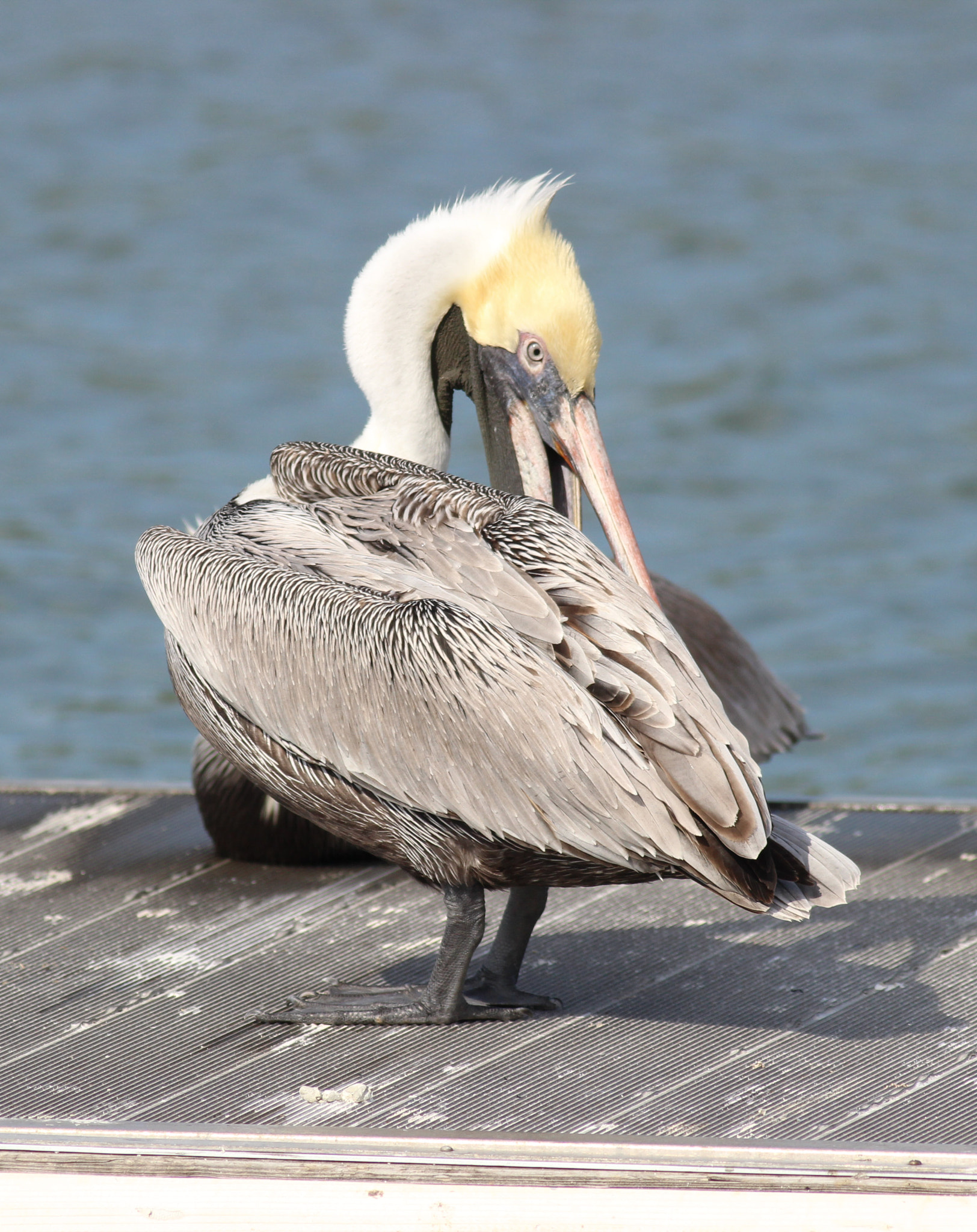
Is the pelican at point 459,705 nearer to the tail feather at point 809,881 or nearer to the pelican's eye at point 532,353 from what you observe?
the tail feather at point 809,881

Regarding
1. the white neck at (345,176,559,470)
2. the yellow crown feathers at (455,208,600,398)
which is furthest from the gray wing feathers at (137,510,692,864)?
the white neck at (345,176,559,470)

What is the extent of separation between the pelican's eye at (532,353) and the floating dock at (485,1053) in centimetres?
101

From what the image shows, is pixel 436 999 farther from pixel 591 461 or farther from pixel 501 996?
pixel 591 461

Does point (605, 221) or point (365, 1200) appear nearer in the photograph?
point (365, 1200)

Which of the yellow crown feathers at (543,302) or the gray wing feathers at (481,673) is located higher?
the yellow crown feathers at (543,302)

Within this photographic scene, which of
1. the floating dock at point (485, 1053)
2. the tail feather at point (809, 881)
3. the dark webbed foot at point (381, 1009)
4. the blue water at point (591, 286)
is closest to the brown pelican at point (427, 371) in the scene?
the floating dock at point (485, 1053)

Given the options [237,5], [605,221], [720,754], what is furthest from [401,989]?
[237,5]

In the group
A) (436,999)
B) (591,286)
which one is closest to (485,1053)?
(436,999)

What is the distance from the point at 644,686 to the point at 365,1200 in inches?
30.8

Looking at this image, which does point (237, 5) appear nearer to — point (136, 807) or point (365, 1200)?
point (136, 807)

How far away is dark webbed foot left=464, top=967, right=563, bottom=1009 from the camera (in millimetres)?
2984

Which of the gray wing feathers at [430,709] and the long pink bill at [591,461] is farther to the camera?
the long pink bill at [591,461]

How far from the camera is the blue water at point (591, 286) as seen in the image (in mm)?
8750

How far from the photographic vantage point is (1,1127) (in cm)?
250
